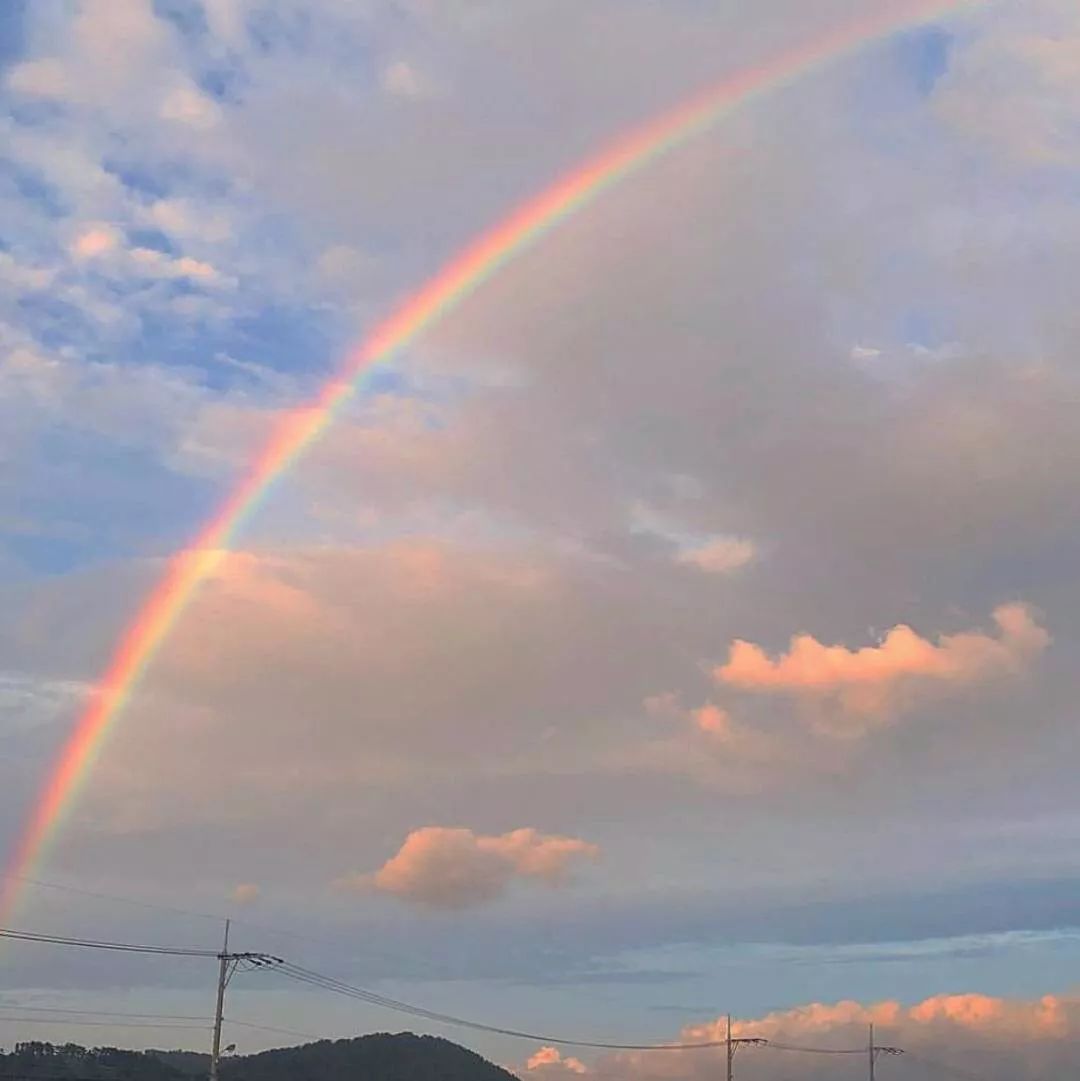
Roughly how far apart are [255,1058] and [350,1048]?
54.9 feet

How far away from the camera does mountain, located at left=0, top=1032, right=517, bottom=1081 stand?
108 metres

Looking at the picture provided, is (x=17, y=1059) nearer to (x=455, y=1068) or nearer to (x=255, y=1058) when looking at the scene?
(x=255, y=1058)

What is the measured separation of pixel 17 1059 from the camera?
366 feet

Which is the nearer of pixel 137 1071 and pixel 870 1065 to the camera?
pixel 137 1071

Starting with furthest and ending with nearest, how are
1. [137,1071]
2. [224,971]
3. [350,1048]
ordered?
1. [350,1048]
2. [137,1071]
3. [224,971]

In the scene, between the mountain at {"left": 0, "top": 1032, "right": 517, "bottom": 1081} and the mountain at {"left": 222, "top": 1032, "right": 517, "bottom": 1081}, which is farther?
the mountain at {"left": 222, "top": 1032, "right": 517, "bottom": 1081}

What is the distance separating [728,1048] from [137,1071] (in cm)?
5573

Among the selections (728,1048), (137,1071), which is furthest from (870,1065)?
(137,1071)

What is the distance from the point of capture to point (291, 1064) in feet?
456

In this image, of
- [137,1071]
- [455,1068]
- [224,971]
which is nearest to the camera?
[224,971]

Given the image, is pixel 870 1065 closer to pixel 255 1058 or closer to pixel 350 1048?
pixel 350 1048

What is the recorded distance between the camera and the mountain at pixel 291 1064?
355 ft

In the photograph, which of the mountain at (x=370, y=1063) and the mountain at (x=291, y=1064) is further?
the mountain at (x=370, y=1063)

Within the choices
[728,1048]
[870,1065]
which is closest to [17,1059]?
[728,1048]
